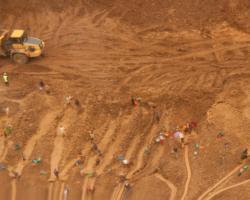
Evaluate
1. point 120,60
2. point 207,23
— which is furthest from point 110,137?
point 207,23

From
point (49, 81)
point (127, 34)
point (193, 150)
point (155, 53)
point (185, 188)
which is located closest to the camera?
point (185, 188)

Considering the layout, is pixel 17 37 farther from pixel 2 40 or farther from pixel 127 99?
pixel 127 99

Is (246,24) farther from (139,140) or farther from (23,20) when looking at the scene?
(23,20)

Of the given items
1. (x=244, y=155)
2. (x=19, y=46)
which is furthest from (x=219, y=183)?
(x=19, y=46)

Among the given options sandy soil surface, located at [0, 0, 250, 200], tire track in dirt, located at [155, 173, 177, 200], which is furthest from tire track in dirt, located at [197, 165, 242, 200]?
tire track in dirt, located at [155, 173, 177, 200]

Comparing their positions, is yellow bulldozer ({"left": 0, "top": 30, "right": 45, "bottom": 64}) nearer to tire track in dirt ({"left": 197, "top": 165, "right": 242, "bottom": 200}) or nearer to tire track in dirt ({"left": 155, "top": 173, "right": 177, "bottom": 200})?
tire track in dirt ({"left": 155, "top": 173, "right": 177, "bottom": 200})

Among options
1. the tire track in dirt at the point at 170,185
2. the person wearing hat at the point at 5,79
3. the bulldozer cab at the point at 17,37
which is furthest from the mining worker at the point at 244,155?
the bulldozer cab at the point at 17,37
